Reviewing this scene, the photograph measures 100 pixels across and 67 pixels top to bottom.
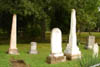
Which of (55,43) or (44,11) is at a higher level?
(44,11)

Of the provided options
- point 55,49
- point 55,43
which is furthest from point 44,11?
point 55,49

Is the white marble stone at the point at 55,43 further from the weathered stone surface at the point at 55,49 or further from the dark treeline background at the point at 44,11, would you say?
the dark treeline background at the point at 44,11

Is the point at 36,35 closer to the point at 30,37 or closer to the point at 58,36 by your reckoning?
the point at 30,37

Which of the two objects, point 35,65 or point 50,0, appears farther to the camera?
point 50,0

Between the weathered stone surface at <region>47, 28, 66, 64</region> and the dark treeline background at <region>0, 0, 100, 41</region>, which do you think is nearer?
the weathered stone surface at <region>47, 28, 66, 64</region>

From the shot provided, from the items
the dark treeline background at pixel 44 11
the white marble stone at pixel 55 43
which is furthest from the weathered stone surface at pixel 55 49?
the dark treeline background at pixel 44 11

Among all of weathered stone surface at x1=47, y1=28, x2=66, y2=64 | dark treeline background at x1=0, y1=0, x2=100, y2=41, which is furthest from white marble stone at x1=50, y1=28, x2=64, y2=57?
dark treeline background at x1=0, y1=0, x2=100, y2=41

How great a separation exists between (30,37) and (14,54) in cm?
1927

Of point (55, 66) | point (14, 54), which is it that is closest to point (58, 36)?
point (55, 66)

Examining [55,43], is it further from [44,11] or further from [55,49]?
[44,11]

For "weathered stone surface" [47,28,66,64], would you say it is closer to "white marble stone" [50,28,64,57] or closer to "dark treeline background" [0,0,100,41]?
"white marble stone" [50,28,64,57]

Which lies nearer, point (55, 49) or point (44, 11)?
point (55, 49)

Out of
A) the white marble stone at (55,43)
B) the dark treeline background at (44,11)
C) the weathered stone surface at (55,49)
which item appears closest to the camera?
the weathered stone surface at (55,49)

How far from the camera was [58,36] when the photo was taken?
10.4m
